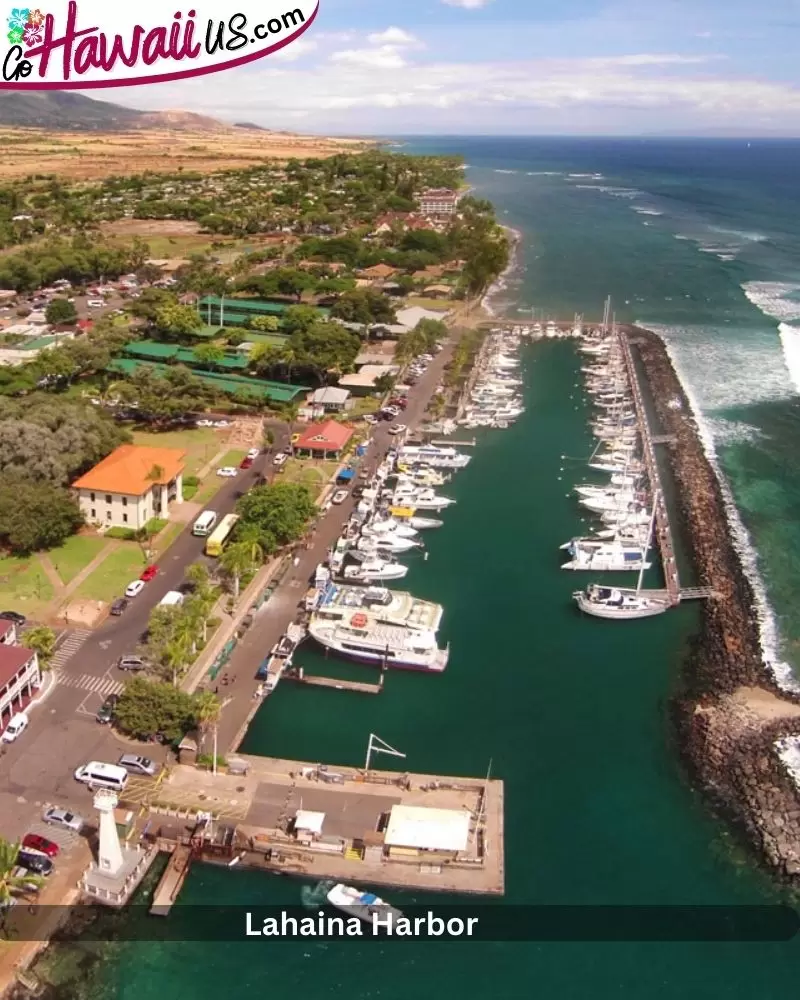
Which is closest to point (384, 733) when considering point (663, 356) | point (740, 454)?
point (740, 454)

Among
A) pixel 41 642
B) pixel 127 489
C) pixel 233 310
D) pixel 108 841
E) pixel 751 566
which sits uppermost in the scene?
pixel 233 310

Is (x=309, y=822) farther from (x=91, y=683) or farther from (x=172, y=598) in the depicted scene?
(x=172, y=598)

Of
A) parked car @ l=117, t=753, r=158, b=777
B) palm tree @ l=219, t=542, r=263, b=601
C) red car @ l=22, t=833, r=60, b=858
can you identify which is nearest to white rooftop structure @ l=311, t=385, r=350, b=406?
palm tree @ l=219, t=542, r=263, b=601

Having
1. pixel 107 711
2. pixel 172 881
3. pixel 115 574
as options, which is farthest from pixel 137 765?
pixel 115 574

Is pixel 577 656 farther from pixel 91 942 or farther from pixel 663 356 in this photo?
pixel 663 356

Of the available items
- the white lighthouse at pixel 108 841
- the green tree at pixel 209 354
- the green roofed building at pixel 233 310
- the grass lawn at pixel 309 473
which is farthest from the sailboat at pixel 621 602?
the green roofed building at pixel 233 310

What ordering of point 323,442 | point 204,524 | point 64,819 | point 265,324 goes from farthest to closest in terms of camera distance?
point 265,324 < point 323,442 < point 204,524 < point 64,819
